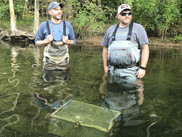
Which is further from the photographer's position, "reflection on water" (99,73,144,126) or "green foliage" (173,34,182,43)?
"green foliage" (173,34,182,43)

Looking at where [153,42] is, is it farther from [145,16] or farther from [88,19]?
[88,19]

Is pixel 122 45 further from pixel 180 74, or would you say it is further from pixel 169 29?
pixel 169 29

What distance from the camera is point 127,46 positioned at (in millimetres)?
4309

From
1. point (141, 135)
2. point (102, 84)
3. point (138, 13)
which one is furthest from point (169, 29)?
point (141, 135)

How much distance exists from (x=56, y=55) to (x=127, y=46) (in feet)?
8.23

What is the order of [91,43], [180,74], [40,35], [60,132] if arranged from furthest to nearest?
[91,43]
[180,74]
[40,35]
[60,132]

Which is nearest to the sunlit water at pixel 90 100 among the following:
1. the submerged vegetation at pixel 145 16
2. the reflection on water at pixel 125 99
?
the reflection on water at pixel 125 99

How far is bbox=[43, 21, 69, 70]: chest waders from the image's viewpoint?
5.93m

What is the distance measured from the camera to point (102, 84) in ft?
20.4

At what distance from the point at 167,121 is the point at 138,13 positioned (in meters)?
16.4

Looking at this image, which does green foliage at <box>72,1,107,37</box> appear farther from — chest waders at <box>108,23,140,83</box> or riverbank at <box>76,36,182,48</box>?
chest waders at <box>108,23,140,83</box>

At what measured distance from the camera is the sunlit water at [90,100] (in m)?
3.41

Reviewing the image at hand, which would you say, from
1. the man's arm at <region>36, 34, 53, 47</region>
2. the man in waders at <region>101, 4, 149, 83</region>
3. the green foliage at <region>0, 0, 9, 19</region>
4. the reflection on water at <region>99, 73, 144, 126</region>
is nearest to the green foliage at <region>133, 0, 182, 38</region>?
the reflection on water at <region>99, 73, 144, 126</region>

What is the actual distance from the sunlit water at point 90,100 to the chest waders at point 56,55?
48cm
